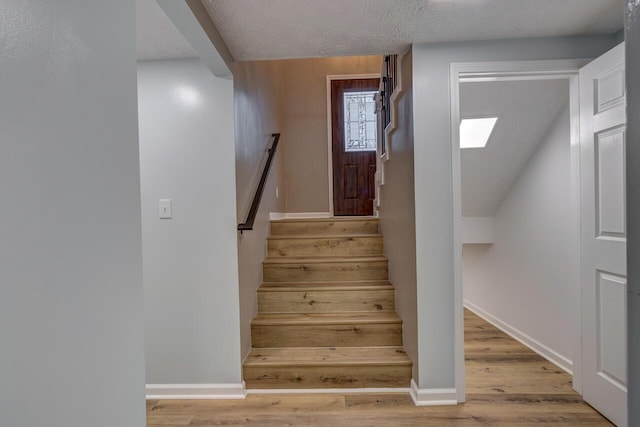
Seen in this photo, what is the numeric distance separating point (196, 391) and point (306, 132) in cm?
355

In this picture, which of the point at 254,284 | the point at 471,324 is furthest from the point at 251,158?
the point at 471,324

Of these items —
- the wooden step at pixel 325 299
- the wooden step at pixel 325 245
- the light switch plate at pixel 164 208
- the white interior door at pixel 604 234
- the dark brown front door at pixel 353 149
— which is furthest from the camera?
the dark brown front door at pixel 353 149

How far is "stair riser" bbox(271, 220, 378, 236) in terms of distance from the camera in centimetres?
363

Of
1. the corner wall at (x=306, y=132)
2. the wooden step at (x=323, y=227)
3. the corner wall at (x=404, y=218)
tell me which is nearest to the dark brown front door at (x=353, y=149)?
the corner wall at (x=306, y=132)

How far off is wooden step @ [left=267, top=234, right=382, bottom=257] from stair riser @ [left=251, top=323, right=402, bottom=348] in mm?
853

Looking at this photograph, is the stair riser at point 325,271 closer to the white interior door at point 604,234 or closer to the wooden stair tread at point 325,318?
the wooden stair tread at point 325,318

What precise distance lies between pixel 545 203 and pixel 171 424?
9.92ft

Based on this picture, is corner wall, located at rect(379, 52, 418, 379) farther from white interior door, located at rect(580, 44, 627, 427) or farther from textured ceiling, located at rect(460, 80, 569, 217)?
white interior door, located at rect(580, 44, 627, 427)

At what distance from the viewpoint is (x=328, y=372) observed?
235 cm

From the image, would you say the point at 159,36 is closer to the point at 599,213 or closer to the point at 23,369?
the point at 23,369

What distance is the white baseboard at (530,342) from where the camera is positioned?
2629 mm

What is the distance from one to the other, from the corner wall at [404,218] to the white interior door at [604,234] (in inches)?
39.3

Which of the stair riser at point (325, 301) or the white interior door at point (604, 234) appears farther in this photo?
the stair riser at point (325, 301)

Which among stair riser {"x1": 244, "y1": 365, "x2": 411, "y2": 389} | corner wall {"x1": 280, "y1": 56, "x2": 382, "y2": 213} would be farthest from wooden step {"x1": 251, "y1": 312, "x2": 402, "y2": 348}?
corner wall {"x1": 280, "y1": 56, "x2": 382, "y2": 213}
